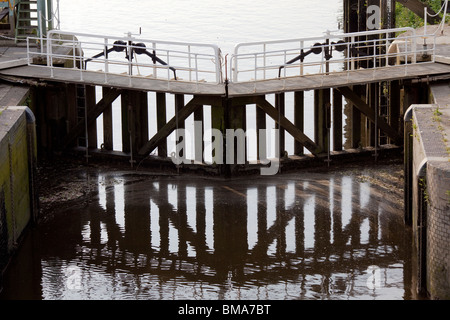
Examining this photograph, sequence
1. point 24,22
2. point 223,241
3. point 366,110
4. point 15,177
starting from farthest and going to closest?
1. point 24,22
2. point 366,110
3. point 223,241
4. point 15,177

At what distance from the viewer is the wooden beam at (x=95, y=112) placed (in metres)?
24.2

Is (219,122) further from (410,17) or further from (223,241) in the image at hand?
(410,17)

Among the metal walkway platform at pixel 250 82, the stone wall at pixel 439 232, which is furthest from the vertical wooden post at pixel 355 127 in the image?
the stone wall at pixel 439 232

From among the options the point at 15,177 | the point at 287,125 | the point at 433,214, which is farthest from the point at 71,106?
the point at 433,214

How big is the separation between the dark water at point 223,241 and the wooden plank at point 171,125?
938 millimetres

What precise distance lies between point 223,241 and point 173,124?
494 centimetres

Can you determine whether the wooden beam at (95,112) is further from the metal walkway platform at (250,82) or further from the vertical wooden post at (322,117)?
the vertical wooden post at (322,117)

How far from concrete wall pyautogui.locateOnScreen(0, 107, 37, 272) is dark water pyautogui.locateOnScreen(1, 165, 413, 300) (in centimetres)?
44

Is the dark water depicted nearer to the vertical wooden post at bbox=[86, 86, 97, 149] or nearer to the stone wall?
the stone wall

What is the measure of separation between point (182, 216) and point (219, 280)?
3605mm

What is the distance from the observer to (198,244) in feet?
64.0

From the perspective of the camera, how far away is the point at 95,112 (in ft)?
80.6
